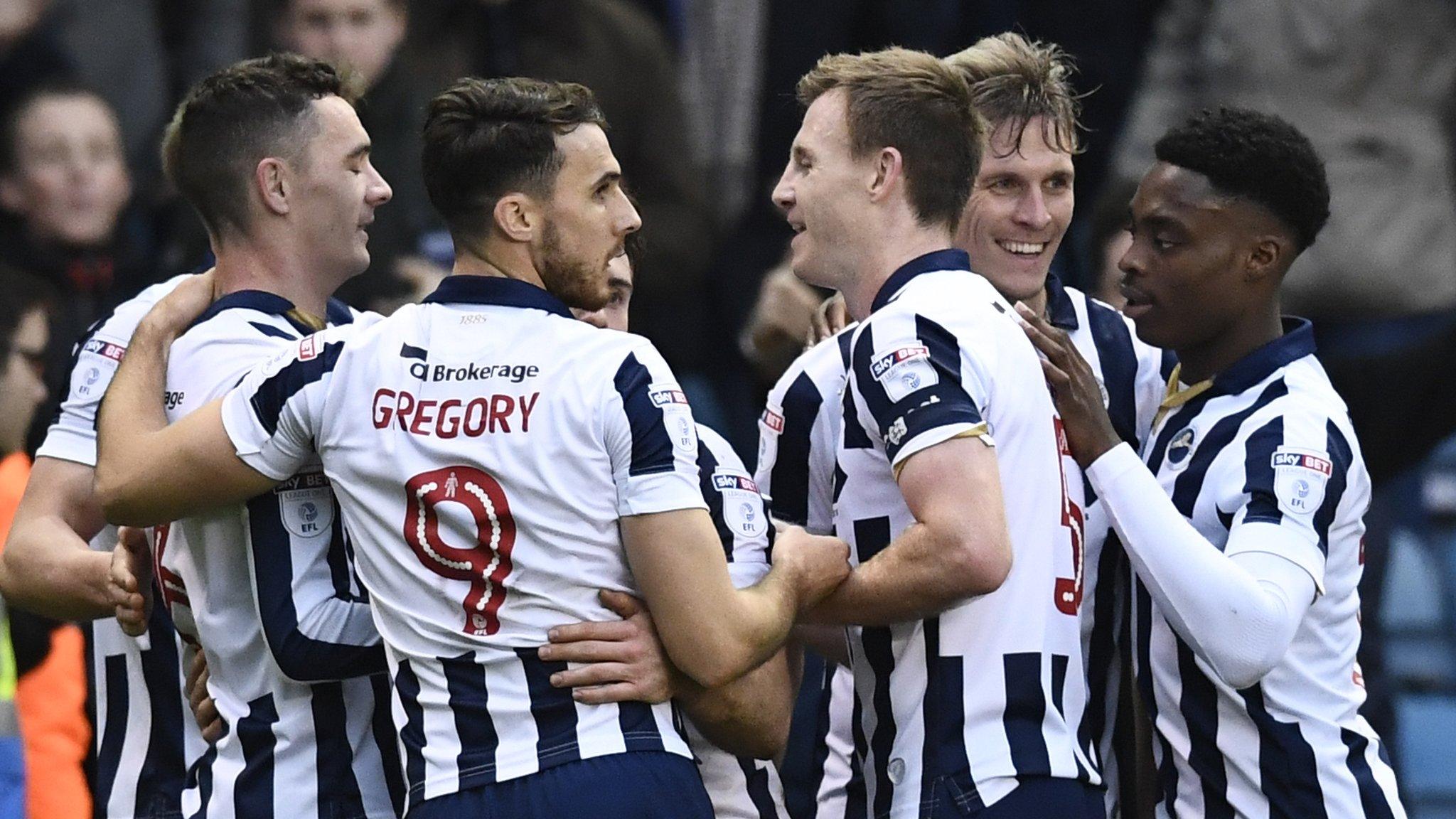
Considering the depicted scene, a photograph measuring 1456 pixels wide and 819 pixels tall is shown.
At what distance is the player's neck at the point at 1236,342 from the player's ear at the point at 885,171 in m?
0.89

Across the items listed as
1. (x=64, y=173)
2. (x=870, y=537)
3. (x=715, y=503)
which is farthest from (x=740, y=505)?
(x=64, y=173)

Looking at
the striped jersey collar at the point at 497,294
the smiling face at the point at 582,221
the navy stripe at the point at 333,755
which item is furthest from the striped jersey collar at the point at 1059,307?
the navy stripe at the point at 333,755

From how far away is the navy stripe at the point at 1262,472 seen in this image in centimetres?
427

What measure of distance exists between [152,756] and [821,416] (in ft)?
5.92

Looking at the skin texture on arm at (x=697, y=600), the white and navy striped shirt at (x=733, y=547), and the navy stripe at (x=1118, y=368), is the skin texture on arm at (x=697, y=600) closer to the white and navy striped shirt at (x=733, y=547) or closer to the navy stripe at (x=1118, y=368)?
the white and navy striped shirt at (x=733, y=547)

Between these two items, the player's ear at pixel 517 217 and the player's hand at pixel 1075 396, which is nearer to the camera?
the player's ear at pixel 517 217

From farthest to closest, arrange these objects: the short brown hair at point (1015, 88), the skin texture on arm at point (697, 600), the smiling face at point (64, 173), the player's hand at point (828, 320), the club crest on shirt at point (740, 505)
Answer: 1. the smiling face at point (64, 173)
2. the player's hand at point (828, 320)
3. the short brown hair at point (1015, 88)
4. the club crest on shirt at point (740, 505)
5. the skin texture on arm at point (697, 600)

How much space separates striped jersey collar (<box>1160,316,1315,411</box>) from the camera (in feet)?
15.0

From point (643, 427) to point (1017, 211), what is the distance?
1.48m

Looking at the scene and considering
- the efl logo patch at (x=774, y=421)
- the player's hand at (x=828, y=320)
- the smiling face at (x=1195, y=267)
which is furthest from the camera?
the player's hand at (x=828, y=320)

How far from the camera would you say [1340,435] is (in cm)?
446

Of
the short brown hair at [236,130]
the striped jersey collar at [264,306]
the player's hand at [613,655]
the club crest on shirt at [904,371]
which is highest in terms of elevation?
the short brown hair at [236,130]

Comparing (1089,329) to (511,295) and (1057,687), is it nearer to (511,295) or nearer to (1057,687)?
(1057,687)

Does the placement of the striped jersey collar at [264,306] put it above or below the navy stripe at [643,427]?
above
